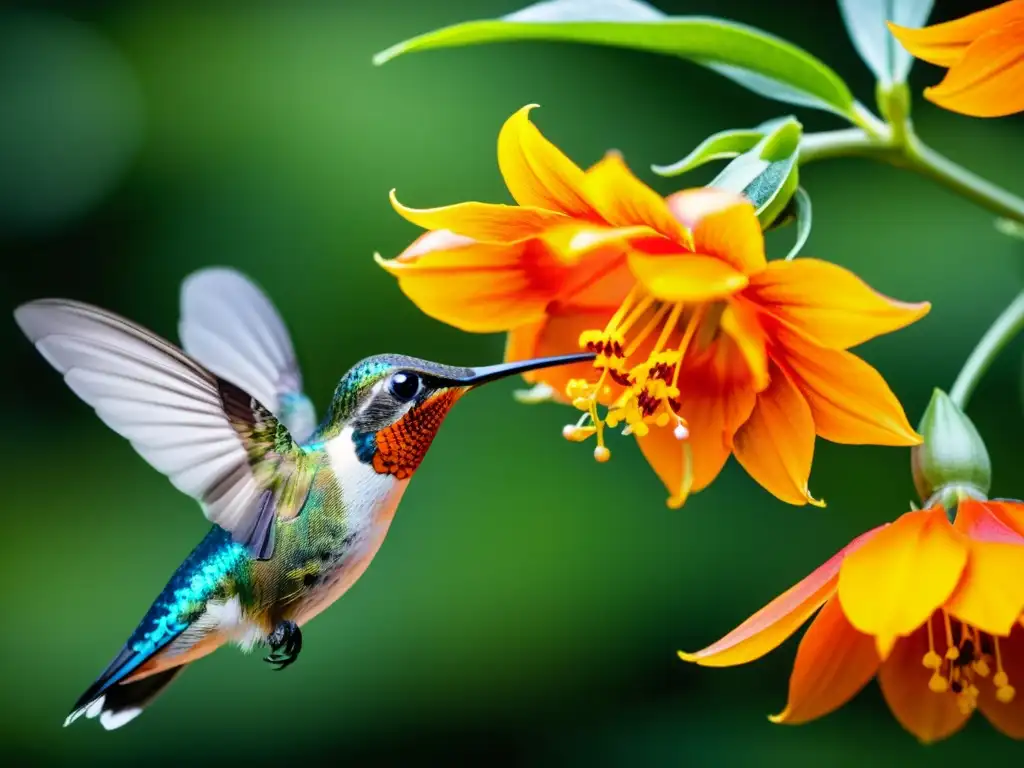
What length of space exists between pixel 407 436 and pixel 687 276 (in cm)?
33

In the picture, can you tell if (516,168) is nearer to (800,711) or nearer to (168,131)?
(800,711)

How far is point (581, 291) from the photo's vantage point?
122 centimetres

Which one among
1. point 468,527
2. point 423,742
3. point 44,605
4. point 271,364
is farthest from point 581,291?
point 44,605

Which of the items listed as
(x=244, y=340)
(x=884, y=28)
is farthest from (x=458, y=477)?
(x=884, y=28)

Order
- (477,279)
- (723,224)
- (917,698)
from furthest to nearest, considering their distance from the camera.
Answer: (917,698), (477,279), (723,224)

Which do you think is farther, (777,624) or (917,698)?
(917,698)

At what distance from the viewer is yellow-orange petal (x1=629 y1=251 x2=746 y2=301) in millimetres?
958

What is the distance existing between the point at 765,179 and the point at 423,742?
175 cm

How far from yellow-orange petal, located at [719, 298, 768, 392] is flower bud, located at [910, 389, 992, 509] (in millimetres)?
168

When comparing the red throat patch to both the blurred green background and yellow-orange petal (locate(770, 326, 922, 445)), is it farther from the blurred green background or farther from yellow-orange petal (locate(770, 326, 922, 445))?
the blurred green background

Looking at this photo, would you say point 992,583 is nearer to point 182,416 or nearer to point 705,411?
point 705,411

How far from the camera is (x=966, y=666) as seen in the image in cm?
119

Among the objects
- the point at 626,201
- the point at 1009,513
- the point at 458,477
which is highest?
the point at 626,201

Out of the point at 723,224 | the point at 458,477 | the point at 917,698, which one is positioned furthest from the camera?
the point at 458,477
